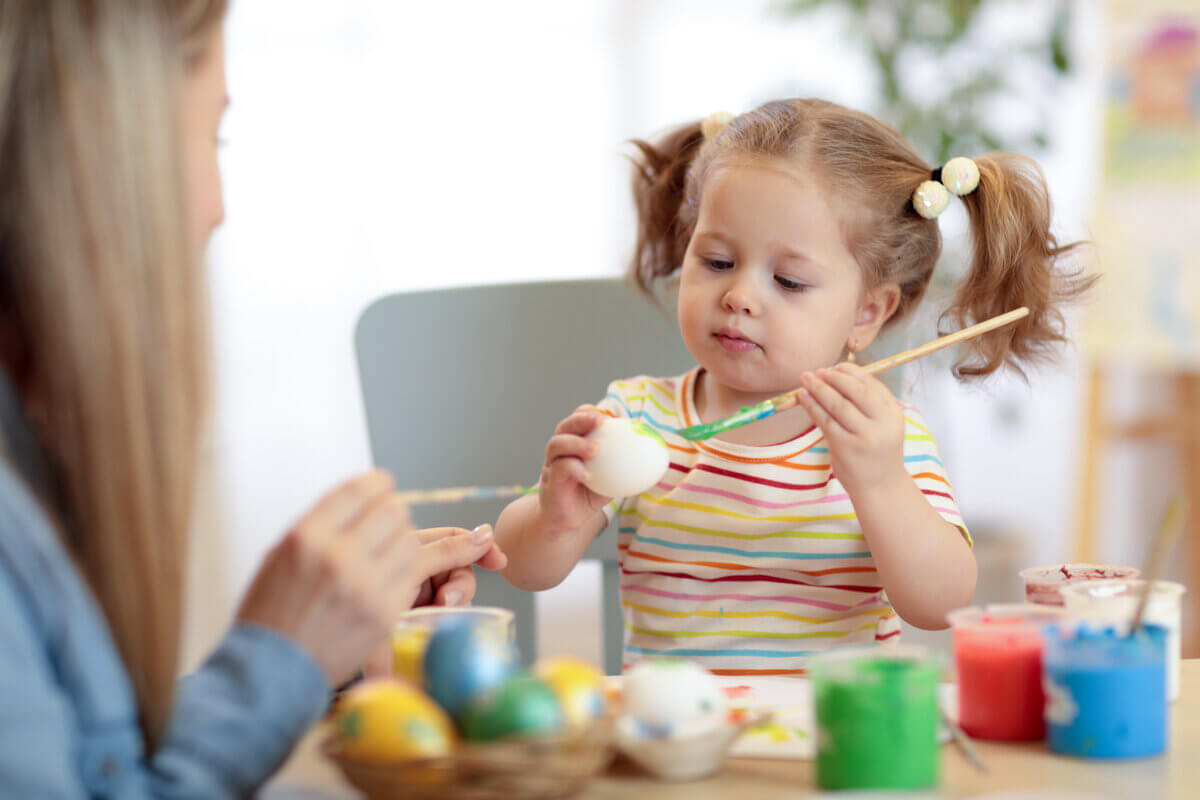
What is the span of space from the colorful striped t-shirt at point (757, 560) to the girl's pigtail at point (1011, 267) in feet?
0.47

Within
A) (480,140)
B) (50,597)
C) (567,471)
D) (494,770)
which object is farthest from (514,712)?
(480,140)

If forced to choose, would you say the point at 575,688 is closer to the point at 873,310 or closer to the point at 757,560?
the point at 757,560

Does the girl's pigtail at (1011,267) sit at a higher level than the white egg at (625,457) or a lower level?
higher

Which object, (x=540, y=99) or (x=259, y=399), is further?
(x=540, y=99)

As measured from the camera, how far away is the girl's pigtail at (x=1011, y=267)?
137 centimetres

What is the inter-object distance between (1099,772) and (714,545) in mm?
568

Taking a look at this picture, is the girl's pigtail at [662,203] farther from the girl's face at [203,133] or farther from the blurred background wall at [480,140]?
the blurred background wall at [480,140]

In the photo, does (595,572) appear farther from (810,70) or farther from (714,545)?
(714,545)

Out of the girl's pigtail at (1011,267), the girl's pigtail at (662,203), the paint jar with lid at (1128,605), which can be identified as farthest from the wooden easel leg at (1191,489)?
the paint jar with lid at (1128,605)

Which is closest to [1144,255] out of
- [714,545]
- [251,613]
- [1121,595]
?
[714,545]

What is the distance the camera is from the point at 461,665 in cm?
75

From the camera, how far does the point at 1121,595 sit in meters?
0.95

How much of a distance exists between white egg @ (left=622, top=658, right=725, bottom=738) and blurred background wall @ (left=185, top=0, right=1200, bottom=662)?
2050mm

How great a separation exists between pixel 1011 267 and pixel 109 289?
99 centimetres
